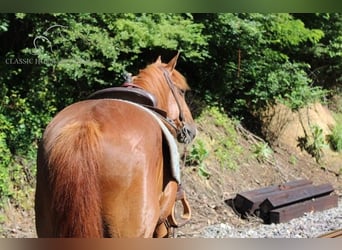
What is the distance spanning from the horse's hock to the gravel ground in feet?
1.89

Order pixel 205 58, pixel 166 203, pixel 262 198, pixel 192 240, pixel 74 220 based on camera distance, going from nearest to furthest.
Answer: pixel 74 220, pixel 166 203, pixel 192 240, pixel 262 198, pixel 205 58

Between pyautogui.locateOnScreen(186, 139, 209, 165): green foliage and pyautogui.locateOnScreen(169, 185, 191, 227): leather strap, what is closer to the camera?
pyautogui.locateOnScreen(169, 185, 191, 227): leather strap

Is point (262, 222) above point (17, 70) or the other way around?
the other way around

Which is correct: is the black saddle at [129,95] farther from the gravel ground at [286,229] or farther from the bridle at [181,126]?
the gravel ground at [286,229]

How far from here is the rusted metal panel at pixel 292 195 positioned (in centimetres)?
342

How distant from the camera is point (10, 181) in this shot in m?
3.64

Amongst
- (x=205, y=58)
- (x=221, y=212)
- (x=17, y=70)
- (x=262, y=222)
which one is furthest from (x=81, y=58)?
(x=262, y=222)

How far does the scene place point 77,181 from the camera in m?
1.92

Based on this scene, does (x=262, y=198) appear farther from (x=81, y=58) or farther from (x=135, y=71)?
(x=81, y=58)

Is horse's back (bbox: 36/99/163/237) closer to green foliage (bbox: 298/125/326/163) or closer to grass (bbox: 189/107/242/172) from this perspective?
grass (bbox: 189/107/242/172)

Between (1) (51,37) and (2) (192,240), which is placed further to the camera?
(1) (51,37)

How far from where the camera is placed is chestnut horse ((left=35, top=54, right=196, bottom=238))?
1930 millimetres

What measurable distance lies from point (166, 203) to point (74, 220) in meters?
0.54

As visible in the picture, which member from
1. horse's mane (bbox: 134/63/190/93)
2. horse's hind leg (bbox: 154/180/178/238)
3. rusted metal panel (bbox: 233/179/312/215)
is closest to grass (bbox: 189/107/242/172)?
rusted metal panel (bbox: 233/179/312/215)
